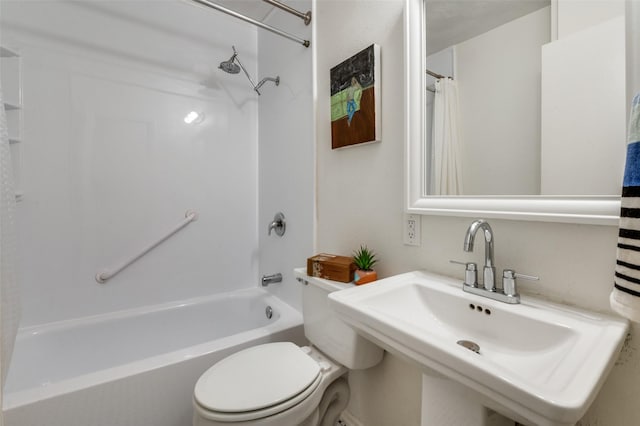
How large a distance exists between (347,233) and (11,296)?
3.58 feet

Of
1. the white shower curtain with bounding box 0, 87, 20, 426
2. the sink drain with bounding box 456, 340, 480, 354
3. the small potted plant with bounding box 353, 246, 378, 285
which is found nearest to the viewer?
the white shower curtain with bounding box 0, 87, 20, 426

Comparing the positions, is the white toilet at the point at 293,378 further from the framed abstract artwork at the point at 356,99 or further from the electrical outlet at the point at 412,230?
the framed abstract artwork at the point at 356,99

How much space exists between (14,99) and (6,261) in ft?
4.69

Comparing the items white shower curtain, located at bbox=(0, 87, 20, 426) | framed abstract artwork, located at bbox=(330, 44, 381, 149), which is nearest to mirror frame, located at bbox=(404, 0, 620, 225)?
framed abstract artwork, located at bbox=(330, 44, 381, 149)

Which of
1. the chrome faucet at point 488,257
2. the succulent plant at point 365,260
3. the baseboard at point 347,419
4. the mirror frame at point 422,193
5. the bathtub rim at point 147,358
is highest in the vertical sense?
the mirror frame at point 422,193

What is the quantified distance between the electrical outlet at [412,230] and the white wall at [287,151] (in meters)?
0.65

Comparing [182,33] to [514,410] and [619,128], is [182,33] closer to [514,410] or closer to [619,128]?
[619,128]

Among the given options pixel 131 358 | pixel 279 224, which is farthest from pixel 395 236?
pixel 131 358

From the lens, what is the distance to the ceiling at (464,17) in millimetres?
837

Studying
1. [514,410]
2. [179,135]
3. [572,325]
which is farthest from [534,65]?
[179,135]

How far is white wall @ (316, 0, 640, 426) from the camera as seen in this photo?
64cm

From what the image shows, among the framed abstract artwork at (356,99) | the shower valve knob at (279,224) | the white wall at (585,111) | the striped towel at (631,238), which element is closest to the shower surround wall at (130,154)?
the shower valve knob at (279,224)

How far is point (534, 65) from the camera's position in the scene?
2.57 feet

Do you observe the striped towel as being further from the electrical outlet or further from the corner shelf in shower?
the corner shelf in shower
